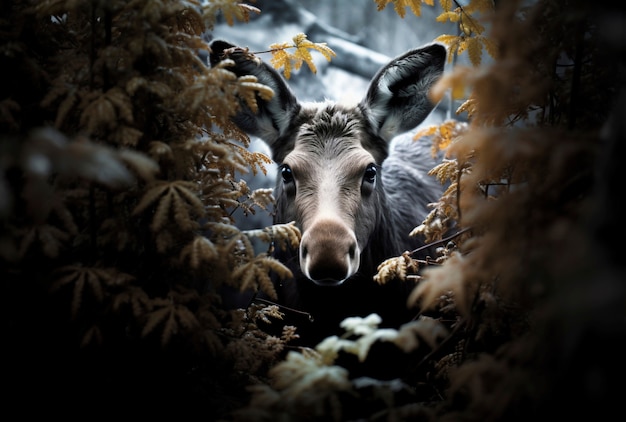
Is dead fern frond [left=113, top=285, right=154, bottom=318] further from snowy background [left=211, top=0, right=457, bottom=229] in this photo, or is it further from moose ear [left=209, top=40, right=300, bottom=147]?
snowy background [left=211, top=0, right=457, bottom=229]

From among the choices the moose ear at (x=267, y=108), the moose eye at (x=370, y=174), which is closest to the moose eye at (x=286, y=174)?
the moose ear at (x=267, y=108)

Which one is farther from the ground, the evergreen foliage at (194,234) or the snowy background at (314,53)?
the snowy background at (314,53)

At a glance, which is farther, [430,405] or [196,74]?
[196,74]

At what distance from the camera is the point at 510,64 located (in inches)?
62.9

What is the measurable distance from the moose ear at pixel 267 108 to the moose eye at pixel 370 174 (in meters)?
0.75

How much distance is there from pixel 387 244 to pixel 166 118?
196cm

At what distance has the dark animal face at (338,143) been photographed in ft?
9.36

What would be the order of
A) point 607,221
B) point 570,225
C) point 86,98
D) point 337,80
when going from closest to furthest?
point 607,221
point 570,225
point 86,98
point 337,80

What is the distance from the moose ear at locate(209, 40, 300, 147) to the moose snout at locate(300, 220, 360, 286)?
3.86 ft

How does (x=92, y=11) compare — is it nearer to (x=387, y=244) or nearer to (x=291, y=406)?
(x=291, y=406)

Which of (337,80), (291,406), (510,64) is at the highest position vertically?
(337,80)

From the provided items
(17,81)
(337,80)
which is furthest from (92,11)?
(337,80)

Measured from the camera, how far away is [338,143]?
3.25 meters

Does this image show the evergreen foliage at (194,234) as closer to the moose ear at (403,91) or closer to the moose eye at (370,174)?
the moose eye at (370,174)
